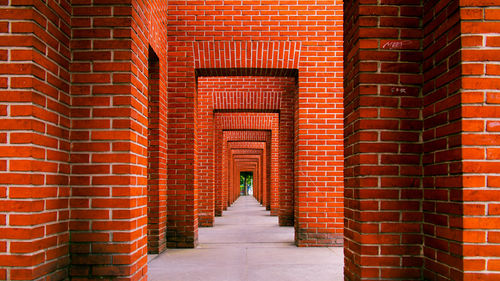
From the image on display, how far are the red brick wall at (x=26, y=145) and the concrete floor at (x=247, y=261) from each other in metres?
2.21

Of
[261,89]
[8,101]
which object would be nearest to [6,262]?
[8,101]

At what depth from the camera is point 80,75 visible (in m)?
2.90

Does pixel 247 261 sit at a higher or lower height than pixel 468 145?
lower

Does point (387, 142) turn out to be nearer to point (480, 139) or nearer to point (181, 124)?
point (480, 139)

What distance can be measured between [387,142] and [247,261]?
3.14 meters

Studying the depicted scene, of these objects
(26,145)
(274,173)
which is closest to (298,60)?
(26,145)

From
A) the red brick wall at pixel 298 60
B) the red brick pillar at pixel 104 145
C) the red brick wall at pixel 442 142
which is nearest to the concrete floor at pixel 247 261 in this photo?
the red brick wall at pixel 298 60

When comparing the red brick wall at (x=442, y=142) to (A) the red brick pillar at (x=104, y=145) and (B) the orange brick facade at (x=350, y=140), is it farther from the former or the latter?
(A) the red brick pillar at (x=104, y=145)

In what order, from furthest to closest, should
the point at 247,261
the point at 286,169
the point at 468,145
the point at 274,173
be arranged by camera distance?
the point at 274,173 → the point at 286,169 → the point at 247,261 → the point at 468,145

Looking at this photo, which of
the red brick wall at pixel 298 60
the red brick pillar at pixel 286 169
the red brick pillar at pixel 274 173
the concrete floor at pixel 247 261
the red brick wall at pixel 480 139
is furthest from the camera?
the red brick pillar at pixel 274 173

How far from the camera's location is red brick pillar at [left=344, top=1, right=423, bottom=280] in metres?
2.76

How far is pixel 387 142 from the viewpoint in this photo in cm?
280

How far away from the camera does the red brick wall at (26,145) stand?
2.30 m

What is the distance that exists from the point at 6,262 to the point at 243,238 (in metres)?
5.56
